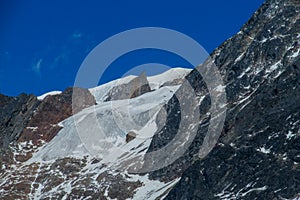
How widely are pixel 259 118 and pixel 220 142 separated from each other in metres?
7.10

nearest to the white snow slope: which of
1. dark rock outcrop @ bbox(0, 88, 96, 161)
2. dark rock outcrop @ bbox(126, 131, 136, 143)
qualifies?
dark rock outcrop @ bbox(126, 131, 136, 143)

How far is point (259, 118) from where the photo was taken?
7838 centimetres

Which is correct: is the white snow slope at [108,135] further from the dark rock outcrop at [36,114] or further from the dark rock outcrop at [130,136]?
the dark rock outcrop at [36,114]

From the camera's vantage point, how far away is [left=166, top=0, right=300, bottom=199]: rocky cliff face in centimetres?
6475

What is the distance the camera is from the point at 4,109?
175375 mm

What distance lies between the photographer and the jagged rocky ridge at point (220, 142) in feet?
222

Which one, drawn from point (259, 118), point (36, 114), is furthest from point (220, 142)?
point (36, 114)

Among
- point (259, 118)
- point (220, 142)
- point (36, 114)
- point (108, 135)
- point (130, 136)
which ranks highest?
point (36, 114)

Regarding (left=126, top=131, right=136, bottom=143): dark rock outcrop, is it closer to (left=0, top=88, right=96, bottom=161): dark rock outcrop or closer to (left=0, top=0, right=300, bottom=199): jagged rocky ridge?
(left=0, top=0, right=300, bottom=199): jagged rocky ridge

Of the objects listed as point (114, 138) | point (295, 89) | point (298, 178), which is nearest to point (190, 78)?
point (114, 138)

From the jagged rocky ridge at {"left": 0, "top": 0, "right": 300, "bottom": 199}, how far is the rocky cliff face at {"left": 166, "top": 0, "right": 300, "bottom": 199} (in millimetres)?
128

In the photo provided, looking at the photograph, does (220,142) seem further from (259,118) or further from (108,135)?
(108,135)

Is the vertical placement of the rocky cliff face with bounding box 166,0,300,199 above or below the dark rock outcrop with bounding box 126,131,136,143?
below

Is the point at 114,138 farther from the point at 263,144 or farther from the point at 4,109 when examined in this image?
the point at 263,144
